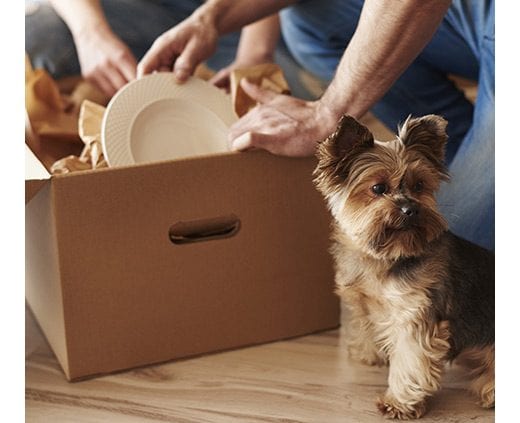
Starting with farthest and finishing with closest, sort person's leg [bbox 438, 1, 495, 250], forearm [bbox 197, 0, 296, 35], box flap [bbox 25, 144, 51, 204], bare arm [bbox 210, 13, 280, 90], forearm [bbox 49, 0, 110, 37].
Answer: bare arm [bbox 210, 13, 280, 90]
forearm [bbox 49, 0, 110, 37]
forearm [bbox 197, 0, 296, 35]
person's leg [bbox 438, 1, 495, 250]
box flap [bbox 25, 144, 51, 204]

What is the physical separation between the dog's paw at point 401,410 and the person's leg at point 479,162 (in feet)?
1.28

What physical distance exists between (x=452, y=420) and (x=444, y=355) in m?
0.13

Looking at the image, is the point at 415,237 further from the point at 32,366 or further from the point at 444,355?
the point at 32,366

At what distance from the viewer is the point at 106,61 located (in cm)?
176

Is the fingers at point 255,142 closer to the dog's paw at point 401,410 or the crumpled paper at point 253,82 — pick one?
the crumpled paper at point 253,82

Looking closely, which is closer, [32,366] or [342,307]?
[32,366]

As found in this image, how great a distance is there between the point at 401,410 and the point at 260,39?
1.01 m

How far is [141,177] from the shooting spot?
137 cm

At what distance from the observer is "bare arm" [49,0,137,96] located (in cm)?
175

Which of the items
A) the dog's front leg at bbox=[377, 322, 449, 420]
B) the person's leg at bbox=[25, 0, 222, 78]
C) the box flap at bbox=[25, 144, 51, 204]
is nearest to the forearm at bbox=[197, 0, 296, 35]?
the person's leg at bbox=[25, 0, 222, 78]

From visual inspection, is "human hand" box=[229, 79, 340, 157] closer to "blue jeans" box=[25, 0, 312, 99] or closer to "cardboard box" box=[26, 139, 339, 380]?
"cardboard box" box=[26, 139, 339, 380]

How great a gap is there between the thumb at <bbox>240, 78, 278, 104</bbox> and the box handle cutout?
0.25 meters

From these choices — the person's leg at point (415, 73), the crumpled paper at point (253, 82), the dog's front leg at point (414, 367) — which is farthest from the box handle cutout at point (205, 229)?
the person's leg at point (415, 73)

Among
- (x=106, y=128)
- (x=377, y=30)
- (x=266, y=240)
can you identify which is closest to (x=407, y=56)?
(x=377, y=30)
